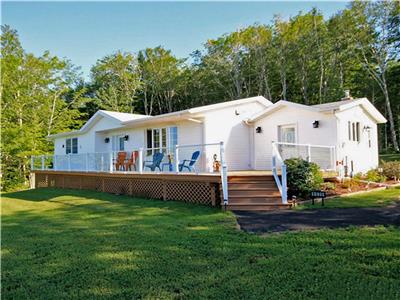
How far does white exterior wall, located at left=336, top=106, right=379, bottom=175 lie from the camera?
1209cm

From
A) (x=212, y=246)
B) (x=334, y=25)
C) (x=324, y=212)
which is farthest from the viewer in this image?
(x=334, y=25)

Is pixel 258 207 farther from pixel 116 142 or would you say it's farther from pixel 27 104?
pixel 27 104

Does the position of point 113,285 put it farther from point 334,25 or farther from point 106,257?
point 334,25

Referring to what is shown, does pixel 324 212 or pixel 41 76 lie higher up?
pixel 41 76

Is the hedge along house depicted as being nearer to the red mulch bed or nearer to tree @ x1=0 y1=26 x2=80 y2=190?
the red mulch bed

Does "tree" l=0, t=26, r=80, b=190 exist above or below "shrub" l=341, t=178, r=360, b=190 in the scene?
above

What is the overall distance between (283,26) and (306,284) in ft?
85.5

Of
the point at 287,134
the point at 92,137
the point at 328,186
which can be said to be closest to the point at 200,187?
the point at 328,186

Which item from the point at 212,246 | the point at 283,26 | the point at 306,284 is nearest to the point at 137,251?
the point at 212,246

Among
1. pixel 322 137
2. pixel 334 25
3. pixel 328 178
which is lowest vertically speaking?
pixel 328 178

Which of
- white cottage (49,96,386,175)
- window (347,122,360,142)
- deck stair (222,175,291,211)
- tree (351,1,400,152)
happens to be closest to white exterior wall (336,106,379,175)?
white cottage (49,96,386,175)

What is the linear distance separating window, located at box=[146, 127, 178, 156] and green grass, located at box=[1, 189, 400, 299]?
721 cm

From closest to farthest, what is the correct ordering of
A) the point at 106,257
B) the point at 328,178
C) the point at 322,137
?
the point at 106,257 → the point at 328,178 → the point at 322,137

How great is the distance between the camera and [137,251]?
4883mm
